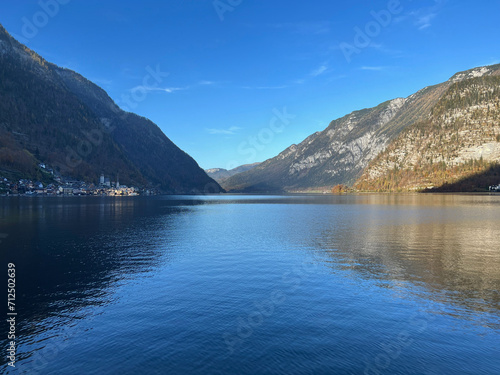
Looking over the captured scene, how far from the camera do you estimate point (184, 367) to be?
18.3 metres

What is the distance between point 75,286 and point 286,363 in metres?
26.1

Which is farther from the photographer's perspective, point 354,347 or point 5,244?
point 5,244

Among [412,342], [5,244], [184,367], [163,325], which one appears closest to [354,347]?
[412,342]

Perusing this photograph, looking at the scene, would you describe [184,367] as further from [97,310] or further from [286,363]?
[97,310]

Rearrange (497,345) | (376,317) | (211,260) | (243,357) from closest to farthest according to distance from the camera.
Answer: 1. (243,357)
2. (497,345)
3. (376,317)
4. (211,260)

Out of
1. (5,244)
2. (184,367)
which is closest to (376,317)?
(184,367)

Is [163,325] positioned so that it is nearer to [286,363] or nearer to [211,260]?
[286,363]

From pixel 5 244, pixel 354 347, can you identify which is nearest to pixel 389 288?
pixel 354 347

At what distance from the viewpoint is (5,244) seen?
5656cm

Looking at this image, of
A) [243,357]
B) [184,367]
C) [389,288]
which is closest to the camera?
[184,367]

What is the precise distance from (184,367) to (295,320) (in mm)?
10269

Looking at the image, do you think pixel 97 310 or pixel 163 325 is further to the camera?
pixel 97 310

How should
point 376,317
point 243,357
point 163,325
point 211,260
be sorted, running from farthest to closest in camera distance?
1. point 211,260
2. point 376,317
3. point 163,325
4. point 243,357

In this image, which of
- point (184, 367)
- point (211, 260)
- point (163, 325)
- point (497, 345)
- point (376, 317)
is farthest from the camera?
point (211, 260)
